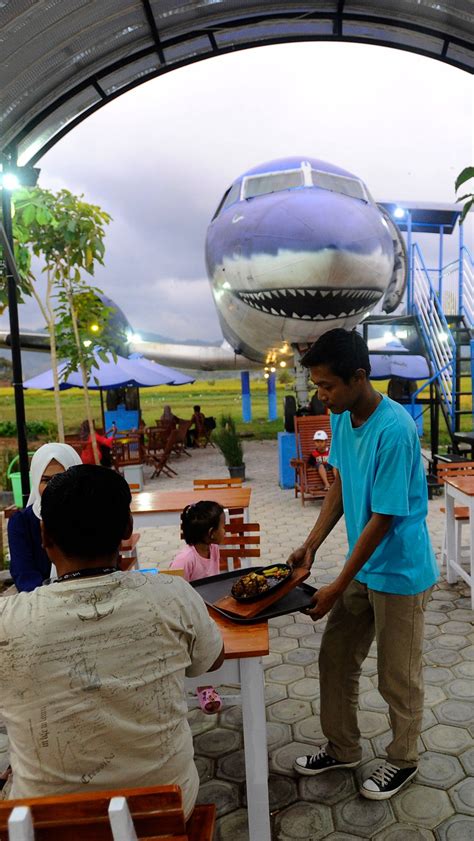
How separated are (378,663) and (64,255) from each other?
19.4 feet

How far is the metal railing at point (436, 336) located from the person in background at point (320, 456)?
2047mm

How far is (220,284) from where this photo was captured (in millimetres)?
8055

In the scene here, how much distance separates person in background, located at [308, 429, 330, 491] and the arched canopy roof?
5.33 m

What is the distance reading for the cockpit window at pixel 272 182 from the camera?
790 cm

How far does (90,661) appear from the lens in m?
1.22

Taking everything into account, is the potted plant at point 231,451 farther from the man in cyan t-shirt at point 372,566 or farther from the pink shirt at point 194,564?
the man in cyan t-shirt at point 372,566

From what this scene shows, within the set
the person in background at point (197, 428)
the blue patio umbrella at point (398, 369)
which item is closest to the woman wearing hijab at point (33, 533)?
the blue patio umbrella at point (398, 369)

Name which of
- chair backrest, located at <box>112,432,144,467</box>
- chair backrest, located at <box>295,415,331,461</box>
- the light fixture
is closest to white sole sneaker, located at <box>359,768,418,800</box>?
the light fixture

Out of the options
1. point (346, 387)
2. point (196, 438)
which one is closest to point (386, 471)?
point (346, 387)

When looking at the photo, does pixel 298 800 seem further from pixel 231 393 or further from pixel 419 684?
pixel 231 393

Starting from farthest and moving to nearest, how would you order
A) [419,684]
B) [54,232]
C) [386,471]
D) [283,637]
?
[54,232] → [283,637] → [419,684] → [386,471]

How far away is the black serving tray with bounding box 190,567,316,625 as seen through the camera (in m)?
1.97

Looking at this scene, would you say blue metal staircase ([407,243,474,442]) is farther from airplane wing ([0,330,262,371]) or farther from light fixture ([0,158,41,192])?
airplane wing ([0,330,262,371])

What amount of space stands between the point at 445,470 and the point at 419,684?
3603 mm
